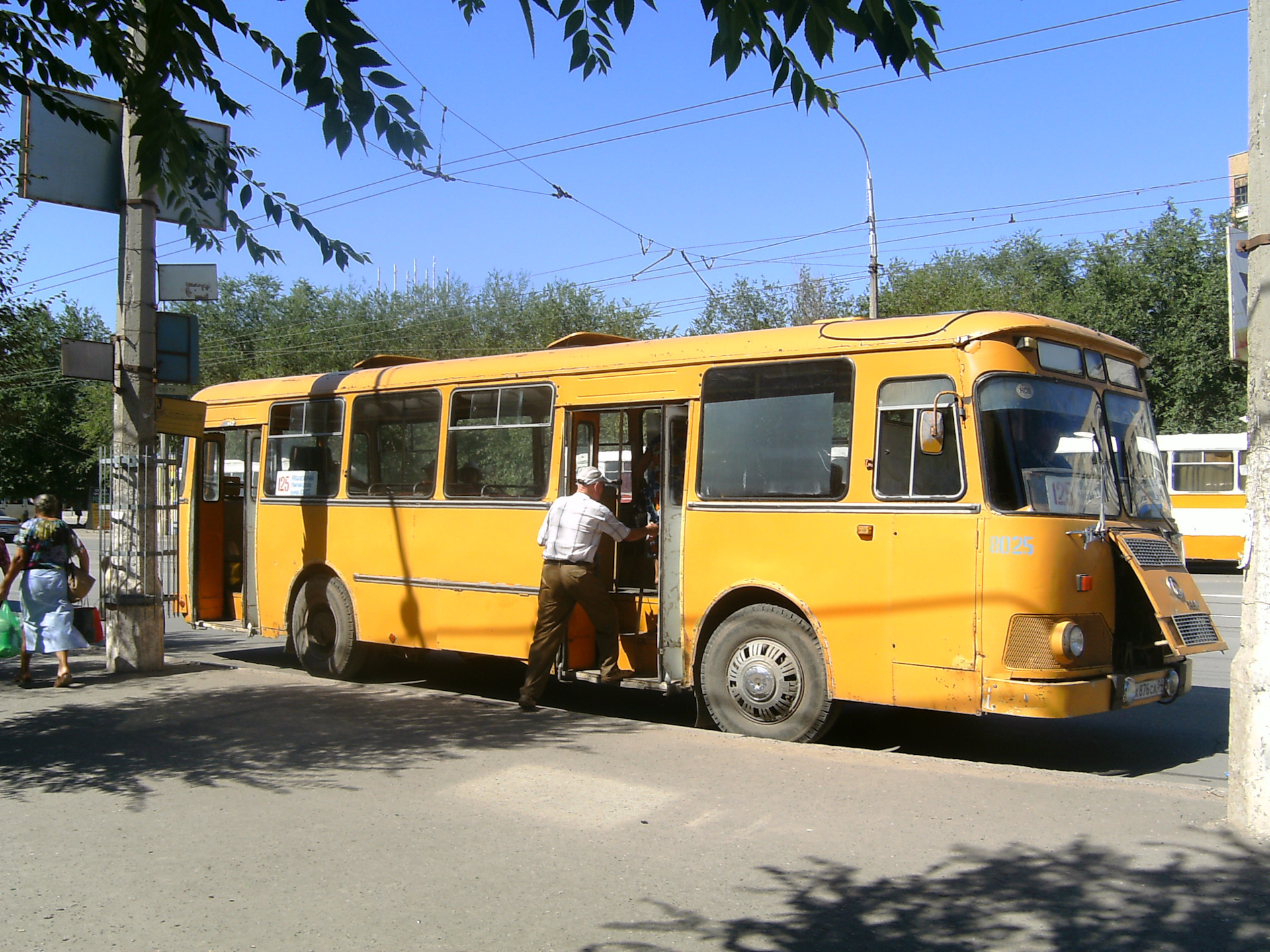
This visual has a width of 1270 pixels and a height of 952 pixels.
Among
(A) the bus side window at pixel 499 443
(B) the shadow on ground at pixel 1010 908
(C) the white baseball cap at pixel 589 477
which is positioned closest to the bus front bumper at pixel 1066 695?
(B) the shadow on ground at pixel 1010 908

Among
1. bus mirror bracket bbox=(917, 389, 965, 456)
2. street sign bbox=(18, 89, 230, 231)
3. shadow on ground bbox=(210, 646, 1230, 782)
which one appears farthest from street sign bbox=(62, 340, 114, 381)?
bus mirror bracket bbox=(917, 389, 965, 456)

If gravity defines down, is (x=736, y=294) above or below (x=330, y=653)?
above

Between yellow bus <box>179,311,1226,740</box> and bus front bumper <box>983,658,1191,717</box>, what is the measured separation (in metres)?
0.01

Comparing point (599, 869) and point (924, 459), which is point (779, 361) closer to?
point (924, 459)

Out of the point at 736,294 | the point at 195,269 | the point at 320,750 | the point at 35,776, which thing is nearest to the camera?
the point at 35,776

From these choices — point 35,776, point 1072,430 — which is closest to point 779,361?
point 1072,430

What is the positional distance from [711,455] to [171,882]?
15.1ft

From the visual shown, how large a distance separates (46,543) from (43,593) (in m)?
0.45

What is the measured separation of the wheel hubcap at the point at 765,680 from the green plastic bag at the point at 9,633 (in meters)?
6.62

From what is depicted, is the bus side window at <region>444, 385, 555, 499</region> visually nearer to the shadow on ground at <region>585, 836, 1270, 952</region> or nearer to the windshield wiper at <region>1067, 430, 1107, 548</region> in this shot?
the windshield wiper at <region>1067, 430, 1107, 548</region>

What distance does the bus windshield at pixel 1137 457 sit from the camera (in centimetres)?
749

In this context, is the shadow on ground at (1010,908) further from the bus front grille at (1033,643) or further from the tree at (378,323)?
the tree at (378,323)

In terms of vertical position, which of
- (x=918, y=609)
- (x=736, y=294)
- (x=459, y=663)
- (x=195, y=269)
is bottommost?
(x=459, y=663)

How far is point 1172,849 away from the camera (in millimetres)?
5133
